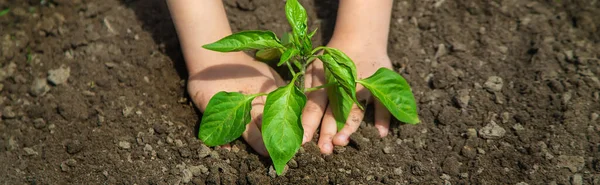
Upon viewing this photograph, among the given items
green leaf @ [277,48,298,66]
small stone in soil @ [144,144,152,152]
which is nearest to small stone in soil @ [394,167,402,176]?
green leaf @ [277,48,298,66]

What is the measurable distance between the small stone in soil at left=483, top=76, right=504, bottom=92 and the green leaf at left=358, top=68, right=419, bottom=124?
456 millimetres

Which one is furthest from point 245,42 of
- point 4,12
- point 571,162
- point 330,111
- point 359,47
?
point 4,12

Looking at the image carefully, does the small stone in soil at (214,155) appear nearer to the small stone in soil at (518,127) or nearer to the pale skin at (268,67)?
the pale skin at (268,67)

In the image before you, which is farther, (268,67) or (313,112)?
(268,67)

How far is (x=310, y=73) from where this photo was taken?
2.45 m

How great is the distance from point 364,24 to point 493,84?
55 centimetres

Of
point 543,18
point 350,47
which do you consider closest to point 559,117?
point 543,18

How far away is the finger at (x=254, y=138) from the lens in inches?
88.0

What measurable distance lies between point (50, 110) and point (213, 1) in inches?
30.1

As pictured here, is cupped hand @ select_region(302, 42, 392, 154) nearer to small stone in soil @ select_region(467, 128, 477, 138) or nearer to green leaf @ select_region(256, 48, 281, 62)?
green leaf @ select_region(256, 48, 281, 62)

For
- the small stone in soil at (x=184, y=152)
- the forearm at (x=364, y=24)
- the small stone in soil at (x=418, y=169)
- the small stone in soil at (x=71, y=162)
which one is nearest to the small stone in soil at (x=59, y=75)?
the small stone in soil at (x=71, y=162)

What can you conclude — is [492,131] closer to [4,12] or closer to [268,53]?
[268,53]

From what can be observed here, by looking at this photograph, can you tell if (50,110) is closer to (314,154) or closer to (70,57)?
(70,57)

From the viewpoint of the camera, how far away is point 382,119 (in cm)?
234
